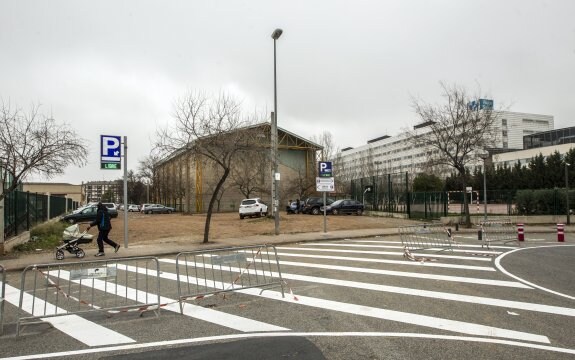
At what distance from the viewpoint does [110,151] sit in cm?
1516

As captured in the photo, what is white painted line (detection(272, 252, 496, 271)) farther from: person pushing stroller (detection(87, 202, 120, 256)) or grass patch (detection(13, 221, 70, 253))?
grass patch (detection(13, 221, 70, 253))

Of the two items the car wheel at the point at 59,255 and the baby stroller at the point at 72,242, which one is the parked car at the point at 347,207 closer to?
the baby stroller at the point at 72,242

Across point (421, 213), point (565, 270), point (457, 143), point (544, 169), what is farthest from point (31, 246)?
point (544, 169)

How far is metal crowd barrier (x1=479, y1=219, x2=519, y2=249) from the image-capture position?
17547mm

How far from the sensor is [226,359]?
467 cm

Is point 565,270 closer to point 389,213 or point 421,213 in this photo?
point 421,213

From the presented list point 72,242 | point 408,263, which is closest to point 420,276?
point 408,263

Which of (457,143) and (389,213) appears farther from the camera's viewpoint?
(389,213)

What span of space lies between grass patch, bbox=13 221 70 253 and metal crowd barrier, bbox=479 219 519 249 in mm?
17415

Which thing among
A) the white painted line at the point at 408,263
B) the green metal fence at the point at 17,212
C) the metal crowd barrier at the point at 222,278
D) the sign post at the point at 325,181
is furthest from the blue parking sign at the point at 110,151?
the sign post at the point at 325,181

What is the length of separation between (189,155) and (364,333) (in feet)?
46.5

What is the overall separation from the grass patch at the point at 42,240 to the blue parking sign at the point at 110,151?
458 centimetres

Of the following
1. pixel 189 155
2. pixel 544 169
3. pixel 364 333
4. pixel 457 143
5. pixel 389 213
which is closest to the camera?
pixel 364 333

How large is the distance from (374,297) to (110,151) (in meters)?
11.2
